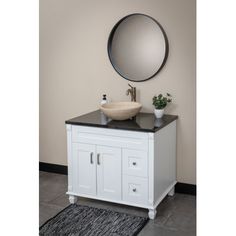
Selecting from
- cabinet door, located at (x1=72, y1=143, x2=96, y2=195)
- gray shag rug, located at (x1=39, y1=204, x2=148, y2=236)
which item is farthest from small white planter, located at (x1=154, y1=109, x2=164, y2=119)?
gray shag rug, located at (x1=39, y1=204, x2=148, y2=236)

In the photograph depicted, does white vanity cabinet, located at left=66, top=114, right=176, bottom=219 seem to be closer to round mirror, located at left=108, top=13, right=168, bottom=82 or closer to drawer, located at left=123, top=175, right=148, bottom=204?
drawer, located at left=123, top=175, right=148, bottom=204

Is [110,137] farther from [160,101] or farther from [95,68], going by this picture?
[95,68]

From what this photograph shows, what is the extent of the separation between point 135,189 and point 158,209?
12.1 inches

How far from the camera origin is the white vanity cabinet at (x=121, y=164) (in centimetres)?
313

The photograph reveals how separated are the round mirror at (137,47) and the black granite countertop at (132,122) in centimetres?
41

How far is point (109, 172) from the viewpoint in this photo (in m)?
3.29

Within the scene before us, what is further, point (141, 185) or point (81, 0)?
point (81, 0)

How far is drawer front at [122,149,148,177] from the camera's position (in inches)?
123

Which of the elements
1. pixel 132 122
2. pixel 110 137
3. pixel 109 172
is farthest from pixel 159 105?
pixel 109 172
